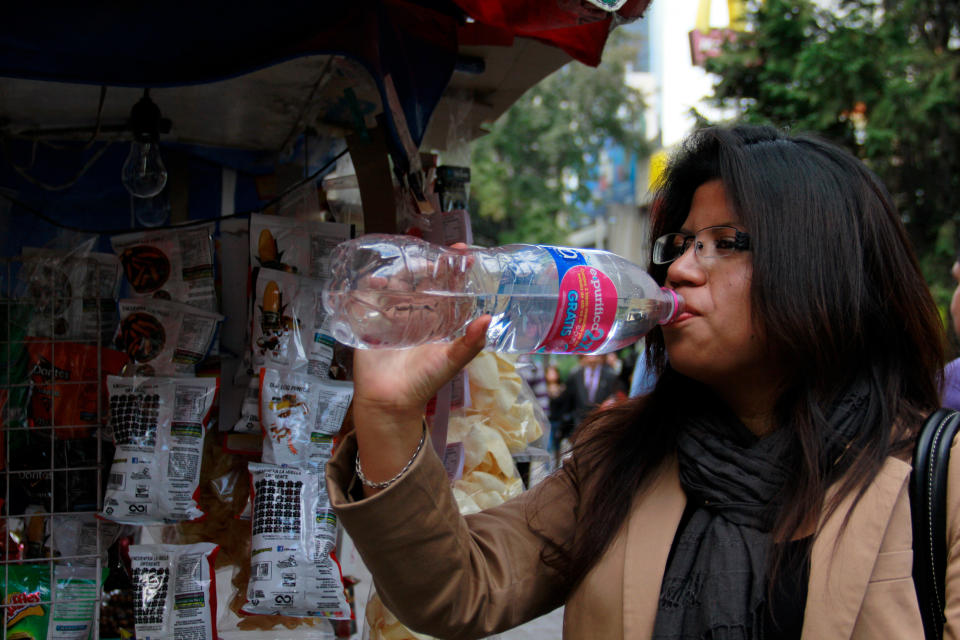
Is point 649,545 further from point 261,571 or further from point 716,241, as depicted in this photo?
point 261,571

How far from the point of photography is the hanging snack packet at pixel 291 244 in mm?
2074

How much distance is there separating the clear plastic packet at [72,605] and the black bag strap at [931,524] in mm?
1912

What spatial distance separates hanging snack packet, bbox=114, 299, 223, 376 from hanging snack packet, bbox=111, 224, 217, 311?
0.04 m

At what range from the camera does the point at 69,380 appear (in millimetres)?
2107

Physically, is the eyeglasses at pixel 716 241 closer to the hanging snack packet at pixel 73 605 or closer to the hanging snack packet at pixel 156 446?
the hanging snack packet at pixel 156 446

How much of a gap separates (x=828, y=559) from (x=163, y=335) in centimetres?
164

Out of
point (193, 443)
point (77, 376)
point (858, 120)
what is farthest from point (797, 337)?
point (858, 120)

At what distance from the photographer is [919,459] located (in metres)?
1.26

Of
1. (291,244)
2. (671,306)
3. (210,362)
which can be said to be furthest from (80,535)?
(671,306)

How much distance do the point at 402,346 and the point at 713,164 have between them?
75cm

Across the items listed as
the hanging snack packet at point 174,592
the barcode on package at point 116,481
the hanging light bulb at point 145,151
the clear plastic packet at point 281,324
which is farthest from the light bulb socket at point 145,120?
the hanging snack packet at point 174,592

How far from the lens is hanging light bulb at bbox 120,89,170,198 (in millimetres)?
2443

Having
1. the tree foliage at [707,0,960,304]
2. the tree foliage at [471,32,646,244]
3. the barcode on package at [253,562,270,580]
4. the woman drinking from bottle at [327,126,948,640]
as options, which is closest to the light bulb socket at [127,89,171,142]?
the barcode on package at [253,562,270,580]

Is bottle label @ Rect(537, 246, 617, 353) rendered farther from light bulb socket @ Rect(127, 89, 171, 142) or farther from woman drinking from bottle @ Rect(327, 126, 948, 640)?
light bulb socket @ Rect(127, 89, 171, 142)
